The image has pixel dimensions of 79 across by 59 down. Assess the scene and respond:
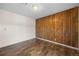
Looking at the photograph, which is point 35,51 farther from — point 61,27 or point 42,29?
point 42,29

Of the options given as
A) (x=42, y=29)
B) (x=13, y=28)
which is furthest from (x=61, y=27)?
(x=13, y=28)

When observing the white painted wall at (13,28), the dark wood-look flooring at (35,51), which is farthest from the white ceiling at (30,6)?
the dark wood-look flooring at (35,51)

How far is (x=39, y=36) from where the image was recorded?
25.1 feet

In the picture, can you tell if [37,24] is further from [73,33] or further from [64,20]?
[73,33]

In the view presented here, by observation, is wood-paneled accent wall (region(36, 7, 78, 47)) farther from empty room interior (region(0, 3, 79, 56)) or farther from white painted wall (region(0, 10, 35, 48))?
white painted wall (region(0, 10, 35, 48))

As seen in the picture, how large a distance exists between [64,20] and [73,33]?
3.21 ft

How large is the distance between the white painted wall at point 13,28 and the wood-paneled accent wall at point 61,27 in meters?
1.21

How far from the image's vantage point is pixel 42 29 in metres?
7.32

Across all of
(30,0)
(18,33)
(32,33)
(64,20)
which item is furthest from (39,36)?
(30,0)

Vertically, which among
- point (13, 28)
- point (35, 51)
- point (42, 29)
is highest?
point (13, 28)

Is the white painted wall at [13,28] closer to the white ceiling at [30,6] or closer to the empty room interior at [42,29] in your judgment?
the empty room interior at [42,29]

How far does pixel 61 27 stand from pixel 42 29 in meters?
2.23

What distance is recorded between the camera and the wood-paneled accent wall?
4.41m

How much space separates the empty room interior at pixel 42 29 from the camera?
387cm
